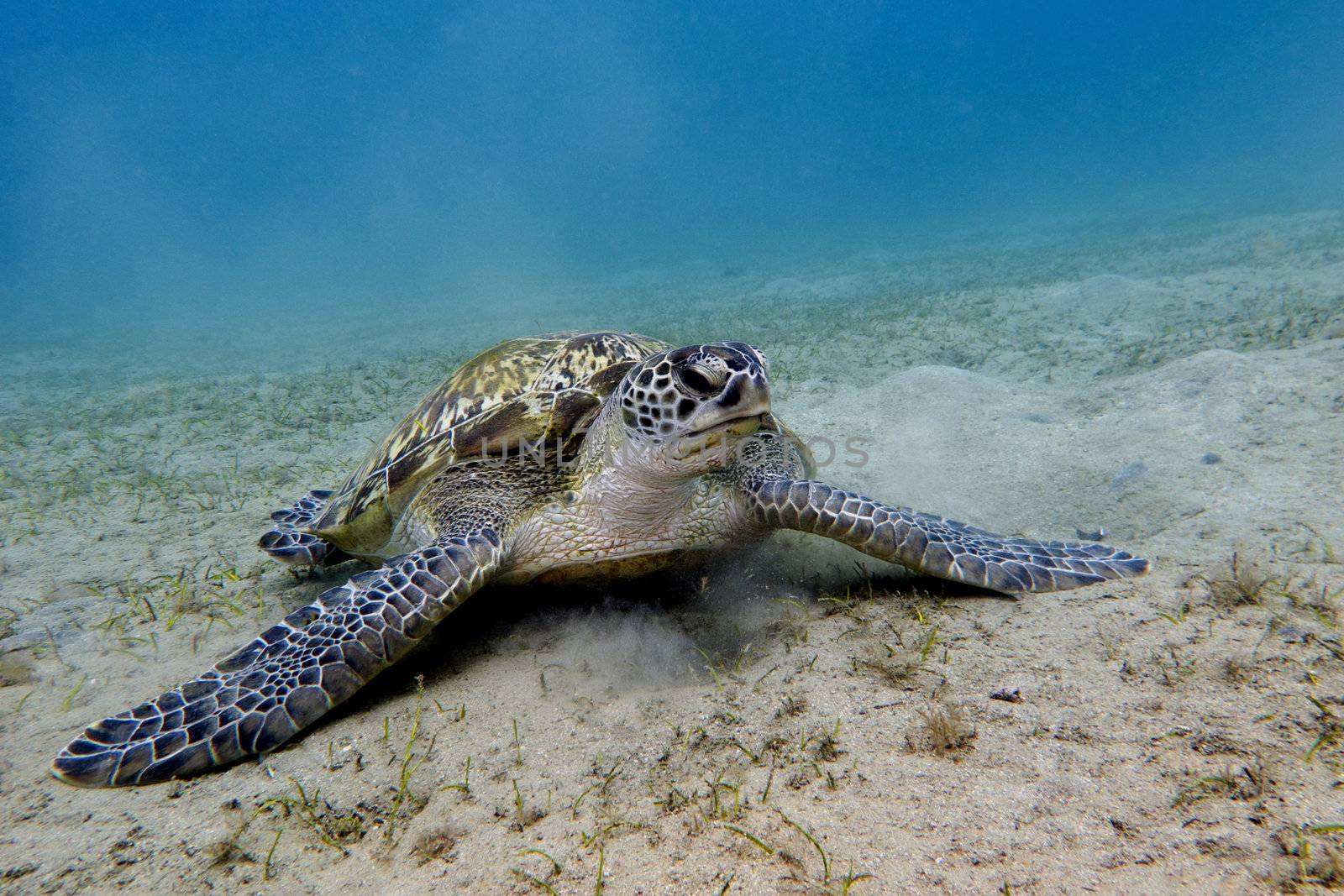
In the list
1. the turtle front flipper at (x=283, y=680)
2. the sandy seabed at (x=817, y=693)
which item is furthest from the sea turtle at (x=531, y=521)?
the sandy seabed at (x=817, y=693)

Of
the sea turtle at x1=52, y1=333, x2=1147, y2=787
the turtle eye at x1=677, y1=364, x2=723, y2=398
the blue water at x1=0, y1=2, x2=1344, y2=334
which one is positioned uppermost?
the blue water at x1=0, y1=2, x2=1344, y2=334

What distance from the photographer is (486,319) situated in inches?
720

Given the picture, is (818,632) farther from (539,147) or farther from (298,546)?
(539,147)

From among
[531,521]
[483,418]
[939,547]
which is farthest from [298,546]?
[939,547]

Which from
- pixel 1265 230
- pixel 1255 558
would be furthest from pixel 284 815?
pixel 1265 230

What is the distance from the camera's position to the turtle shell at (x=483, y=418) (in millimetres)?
3000

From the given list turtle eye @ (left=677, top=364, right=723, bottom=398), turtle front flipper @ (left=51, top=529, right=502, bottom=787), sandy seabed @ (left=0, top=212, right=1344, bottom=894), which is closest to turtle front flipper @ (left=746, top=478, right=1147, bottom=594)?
sandy seabed @ (left=0, top=212, right=1344, bottom=894)

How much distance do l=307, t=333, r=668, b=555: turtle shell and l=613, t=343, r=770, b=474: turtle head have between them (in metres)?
0.53

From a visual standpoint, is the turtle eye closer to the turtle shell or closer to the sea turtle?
the sea turtle

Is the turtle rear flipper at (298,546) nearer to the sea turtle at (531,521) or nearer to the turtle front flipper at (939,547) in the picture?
the sea turtle at (531,521)

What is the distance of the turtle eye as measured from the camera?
2266 mm

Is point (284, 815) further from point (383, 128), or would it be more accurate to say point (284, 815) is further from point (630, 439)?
point (383, 128)

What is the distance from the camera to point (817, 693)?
1.91 metres

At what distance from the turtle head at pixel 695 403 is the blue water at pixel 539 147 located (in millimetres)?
22359
